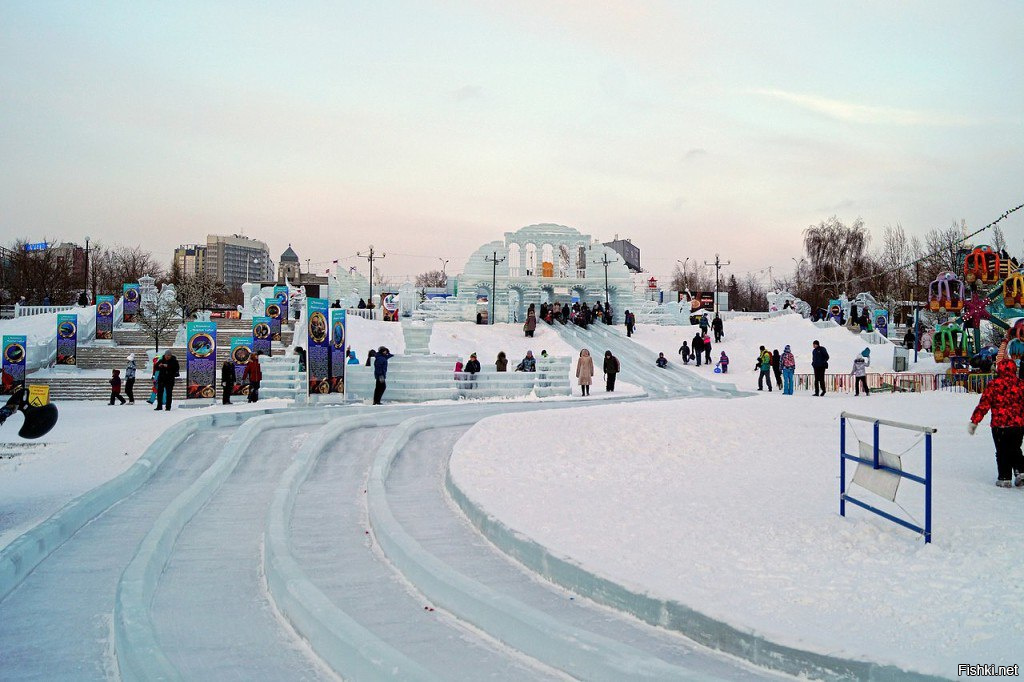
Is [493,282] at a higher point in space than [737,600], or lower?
higher

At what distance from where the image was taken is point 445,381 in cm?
2169

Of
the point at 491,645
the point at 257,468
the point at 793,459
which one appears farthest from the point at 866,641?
the point at 257,468

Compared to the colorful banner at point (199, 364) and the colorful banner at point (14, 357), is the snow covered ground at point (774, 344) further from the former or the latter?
the colorful banner at point (14, 357)

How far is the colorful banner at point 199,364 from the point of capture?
68.2 ft

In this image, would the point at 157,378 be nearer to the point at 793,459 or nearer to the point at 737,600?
the point at 793,459

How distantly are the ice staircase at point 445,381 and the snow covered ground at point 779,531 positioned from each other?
7.29 metres

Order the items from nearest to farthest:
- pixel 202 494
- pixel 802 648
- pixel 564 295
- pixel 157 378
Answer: pixel 802 648, pixel 202 494, pixel 157 378, pixel 564 295

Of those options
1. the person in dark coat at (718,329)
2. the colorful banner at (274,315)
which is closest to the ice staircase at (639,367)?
the person in dark coat at (718,329)

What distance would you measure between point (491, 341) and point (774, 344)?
13191 mm

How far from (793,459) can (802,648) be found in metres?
7.60

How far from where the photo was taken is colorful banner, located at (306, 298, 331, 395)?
19155 millimetres

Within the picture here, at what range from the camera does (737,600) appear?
5.24m

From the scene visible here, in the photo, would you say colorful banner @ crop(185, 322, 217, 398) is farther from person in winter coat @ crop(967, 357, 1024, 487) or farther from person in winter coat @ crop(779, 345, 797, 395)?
person in winter coat @ crop(967, 357, 1024, 487)

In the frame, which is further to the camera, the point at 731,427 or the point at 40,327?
the point at 40,327
